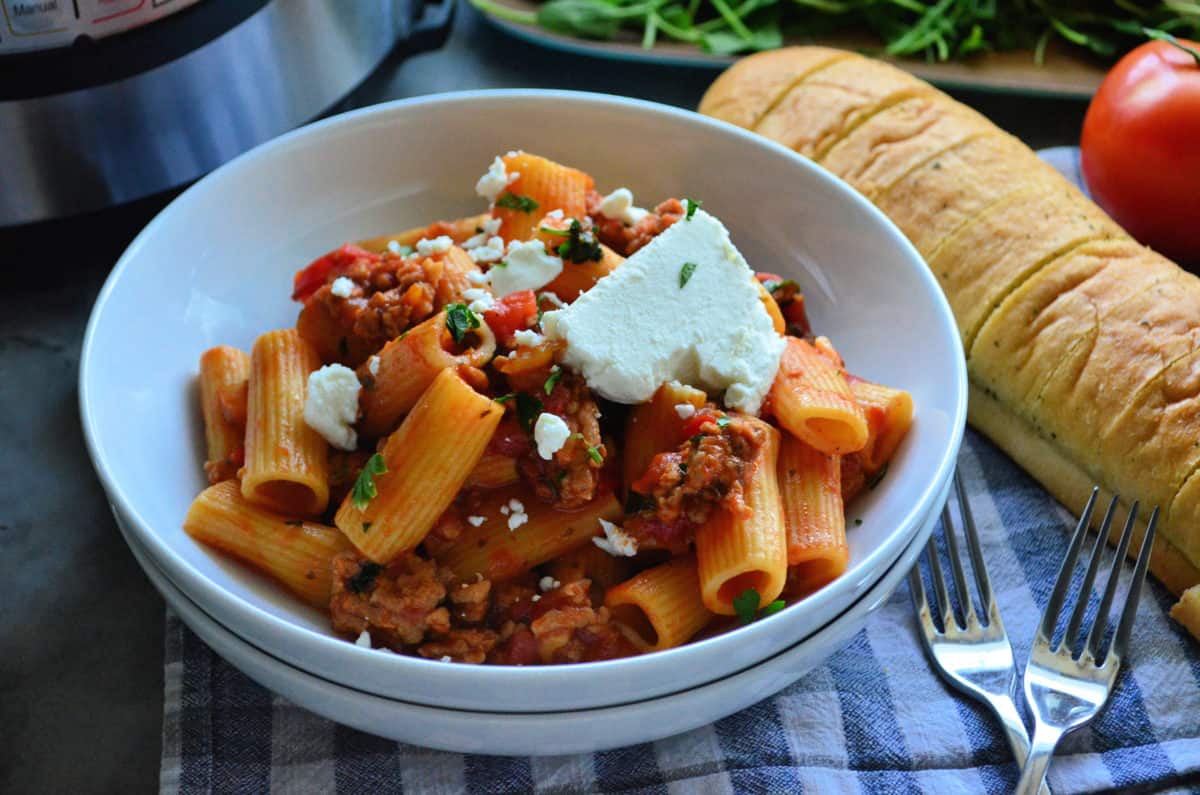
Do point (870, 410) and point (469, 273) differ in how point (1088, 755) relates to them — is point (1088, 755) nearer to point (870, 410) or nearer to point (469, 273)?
point (870, 410)

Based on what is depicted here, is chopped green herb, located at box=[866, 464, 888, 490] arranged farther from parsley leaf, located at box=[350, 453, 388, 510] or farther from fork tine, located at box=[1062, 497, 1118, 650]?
parsley leaf, located at box=[350, 453, 388, 510]

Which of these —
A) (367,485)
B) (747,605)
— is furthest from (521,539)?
(747,605)

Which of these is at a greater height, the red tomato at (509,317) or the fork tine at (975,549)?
the red tomato at (509,317)

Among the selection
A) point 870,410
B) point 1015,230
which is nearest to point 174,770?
point 870,410

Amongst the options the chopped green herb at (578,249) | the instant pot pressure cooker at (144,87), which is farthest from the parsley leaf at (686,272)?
the instant pot pressure cooker at (144,87)

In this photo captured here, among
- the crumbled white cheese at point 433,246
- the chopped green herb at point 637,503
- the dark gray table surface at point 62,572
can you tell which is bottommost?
the dark gray table surface at point 62,572

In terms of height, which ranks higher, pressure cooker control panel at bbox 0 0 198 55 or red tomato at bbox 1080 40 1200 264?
pressure cooker control panel at bbox 0 0 198 55

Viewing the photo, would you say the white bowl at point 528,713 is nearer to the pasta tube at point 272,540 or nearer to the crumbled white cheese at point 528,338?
the pasta tube at point 272,540

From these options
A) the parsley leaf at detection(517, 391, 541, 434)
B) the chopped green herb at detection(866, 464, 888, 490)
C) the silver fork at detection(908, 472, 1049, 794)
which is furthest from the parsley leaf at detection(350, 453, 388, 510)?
the silver fork at detection(908, 472, 1049, 794)
